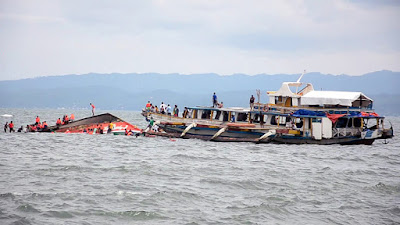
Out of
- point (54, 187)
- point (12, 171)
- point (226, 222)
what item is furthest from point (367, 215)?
point (12, 171)

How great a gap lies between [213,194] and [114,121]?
3456cm

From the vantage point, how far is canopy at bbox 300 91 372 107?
52531 mm

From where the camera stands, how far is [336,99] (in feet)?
173

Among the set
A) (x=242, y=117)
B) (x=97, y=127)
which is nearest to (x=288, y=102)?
(x=242, y=117)

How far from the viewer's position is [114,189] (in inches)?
1073

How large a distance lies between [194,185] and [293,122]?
2459cm

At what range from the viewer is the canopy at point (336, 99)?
52.5 m

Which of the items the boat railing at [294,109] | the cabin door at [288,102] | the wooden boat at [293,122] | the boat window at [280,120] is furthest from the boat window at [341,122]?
the cabin door at [288,102]

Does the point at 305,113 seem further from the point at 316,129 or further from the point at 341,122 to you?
the point at 341,122

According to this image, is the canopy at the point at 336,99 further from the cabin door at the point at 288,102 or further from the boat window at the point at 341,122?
the boat window at the point at 341,122

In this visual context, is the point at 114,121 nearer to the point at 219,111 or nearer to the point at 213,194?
the point at 219,111

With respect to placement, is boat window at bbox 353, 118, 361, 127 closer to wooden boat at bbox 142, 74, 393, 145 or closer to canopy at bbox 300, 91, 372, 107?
wooden boat at bbox 142, 74, 393, 145

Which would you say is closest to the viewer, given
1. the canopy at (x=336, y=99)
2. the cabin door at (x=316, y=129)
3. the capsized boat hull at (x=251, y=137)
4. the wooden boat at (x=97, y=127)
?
the cabin door at (x=316, y=129)

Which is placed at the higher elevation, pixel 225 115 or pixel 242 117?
pixel 225 115
